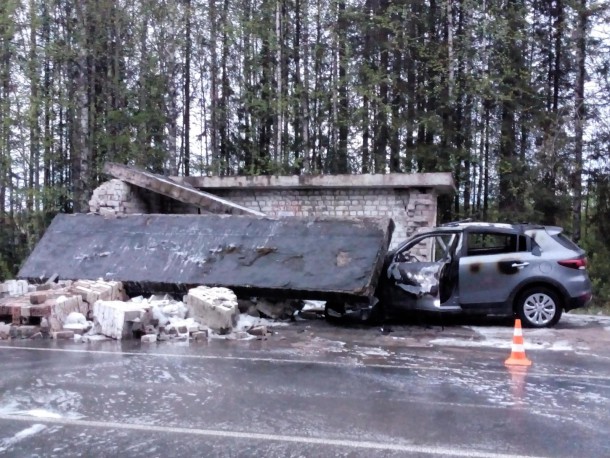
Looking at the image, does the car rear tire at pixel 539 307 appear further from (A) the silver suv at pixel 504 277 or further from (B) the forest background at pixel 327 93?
(B) the forest background at pixel 327 93

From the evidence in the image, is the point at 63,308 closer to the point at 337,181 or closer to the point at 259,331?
the point at 259,331

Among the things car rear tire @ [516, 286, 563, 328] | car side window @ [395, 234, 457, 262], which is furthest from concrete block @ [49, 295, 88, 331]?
car rear tire @ [516, 286, 563, 328]

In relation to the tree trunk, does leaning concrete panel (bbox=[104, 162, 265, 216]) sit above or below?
below

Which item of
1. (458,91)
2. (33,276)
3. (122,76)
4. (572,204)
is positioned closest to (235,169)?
(122,76)

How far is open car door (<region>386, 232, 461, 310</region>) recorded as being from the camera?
40.3 ft

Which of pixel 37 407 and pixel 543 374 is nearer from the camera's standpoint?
pixel 37 407

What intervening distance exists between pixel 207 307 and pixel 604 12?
65.7ft

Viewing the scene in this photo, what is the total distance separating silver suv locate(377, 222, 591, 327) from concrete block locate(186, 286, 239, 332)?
2943mm

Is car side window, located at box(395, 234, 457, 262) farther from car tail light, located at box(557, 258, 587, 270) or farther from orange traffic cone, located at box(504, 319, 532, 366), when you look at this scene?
Result: orange traffic cone, located at box(504, 319, 532, 366)

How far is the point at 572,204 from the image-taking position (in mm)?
25625

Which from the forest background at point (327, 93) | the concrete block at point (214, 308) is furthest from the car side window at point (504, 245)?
the forest background at point (327, 93)

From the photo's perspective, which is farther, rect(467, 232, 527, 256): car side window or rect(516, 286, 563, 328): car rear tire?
rect(467, 232, 527, 256): car side window

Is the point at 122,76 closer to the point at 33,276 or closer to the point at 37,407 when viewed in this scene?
the point at 33,276

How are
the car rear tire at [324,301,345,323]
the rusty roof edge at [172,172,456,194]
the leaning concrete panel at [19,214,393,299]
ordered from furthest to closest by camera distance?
the rusty roof edge at [172,172,456,194], the car rear tire at [324,301,345,323], the leaning concrete panel at [19,214,393,299]
